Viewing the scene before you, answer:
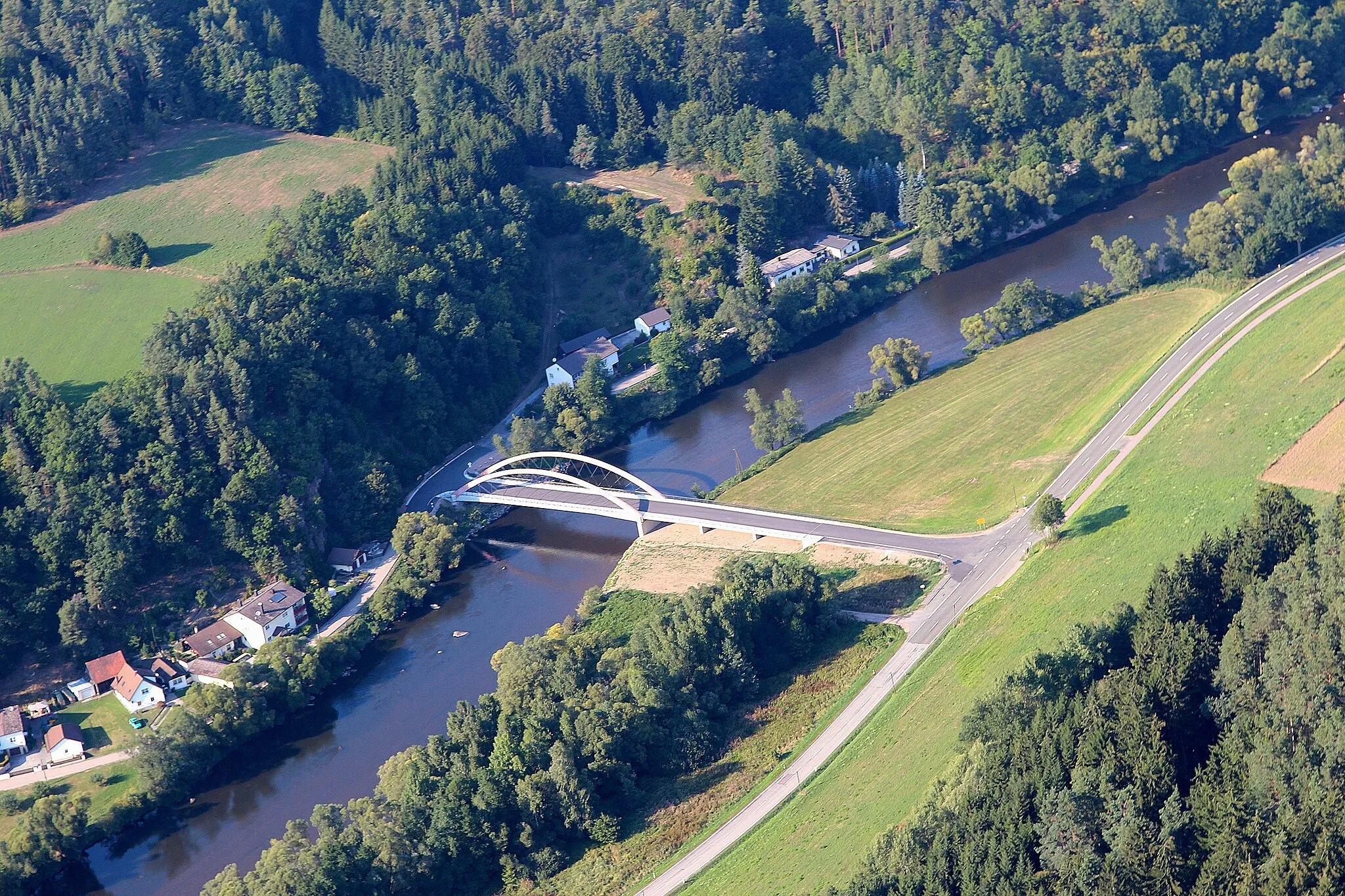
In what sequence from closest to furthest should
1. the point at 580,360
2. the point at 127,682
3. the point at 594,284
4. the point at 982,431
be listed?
the point at 127,682
the point at 982,431
the point at 580,360
the point at 594,284

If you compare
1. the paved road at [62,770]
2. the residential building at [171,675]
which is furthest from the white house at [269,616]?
the paved road at [62,770]

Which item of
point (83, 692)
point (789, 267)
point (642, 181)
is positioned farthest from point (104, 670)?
point (642, 181)

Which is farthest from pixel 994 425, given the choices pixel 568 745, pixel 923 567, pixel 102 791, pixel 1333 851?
pixel 102 791

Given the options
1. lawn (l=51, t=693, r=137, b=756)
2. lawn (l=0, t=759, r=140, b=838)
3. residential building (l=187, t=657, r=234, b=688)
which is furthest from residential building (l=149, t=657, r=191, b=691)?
lawn (l=0, t=759, r=140, b=838)

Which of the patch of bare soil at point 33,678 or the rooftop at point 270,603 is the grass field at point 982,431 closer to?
the rooftop at point 270,603

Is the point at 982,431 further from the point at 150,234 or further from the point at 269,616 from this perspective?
the point at 150,234

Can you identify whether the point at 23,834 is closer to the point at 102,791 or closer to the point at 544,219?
the point at 102,791
